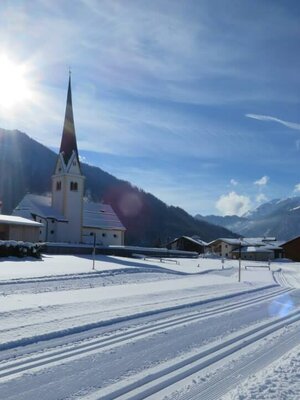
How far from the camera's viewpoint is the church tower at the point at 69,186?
5722cm

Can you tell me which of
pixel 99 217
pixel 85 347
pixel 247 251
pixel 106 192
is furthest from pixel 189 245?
pixel 85 347

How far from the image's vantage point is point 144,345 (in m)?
9.02

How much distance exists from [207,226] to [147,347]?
181620 mm

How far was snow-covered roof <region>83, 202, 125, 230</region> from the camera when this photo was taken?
60.7 metres

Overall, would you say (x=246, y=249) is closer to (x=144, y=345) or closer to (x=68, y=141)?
(x=68, y=141)

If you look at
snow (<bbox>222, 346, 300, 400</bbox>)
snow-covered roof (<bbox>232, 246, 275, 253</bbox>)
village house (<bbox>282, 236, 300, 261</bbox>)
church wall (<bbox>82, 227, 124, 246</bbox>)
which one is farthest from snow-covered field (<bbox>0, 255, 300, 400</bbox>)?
village house (<bbox>282, 236, 300, 261</bbox>)

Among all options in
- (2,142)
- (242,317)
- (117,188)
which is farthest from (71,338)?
(2,142)

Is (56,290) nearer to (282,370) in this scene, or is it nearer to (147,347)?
(147,347)

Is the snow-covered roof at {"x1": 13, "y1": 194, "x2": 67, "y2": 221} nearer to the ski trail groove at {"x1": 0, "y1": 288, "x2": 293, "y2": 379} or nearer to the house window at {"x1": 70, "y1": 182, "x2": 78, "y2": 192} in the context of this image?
the house window at {"x1": 70, "y1": 182, "x2": 78, "y2": 192}

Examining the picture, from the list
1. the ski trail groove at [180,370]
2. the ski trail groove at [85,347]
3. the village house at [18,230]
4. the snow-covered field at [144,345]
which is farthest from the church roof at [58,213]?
the ski trail groove at [180,370]

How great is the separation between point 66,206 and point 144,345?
4930 cm

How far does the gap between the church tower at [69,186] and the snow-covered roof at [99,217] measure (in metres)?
2.19

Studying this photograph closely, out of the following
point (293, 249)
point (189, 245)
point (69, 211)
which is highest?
point (69, 211)

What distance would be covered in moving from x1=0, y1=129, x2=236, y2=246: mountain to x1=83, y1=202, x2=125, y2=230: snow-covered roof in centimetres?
6993
